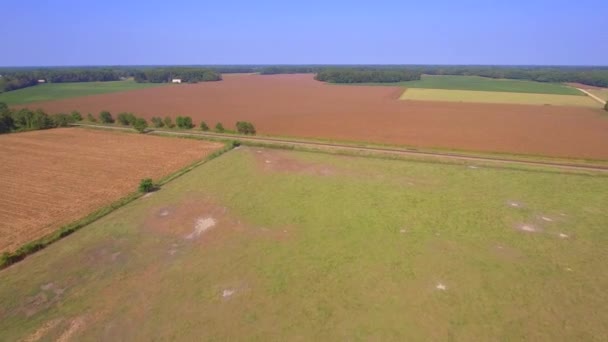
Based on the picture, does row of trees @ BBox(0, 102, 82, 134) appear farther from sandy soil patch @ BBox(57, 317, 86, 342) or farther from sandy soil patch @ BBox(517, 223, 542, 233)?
sandy soil patch @ BBox(517, 223, 542, 233)

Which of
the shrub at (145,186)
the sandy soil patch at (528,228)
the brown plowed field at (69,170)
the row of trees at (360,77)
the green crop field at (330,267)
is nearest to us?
Result: the green crop field at (330,267)

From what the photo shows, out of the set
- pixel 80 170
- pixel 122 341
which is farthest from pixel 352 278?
pixel 80 170

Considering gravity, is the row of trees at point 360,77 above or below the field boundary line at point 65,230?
above

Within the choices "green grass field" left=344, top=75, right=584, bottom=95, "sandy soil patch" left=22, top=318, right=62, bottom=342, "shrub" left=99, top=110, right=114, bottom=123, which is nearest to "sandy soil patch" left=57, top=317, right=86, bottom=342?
"sandy soil patch" left=22, top=318, right=62, bottom=342

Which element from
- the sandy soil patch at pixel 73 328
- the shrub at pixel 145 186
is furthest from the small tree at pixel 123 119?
the sandy soil patch at pixel 73 328

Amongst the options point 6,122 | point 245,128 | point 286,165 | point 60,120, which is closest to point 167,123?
point 245,128

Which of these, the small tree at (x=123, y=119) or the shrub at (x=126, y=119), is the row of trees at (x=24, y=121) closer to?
the small tree at (x=123, y=119)
